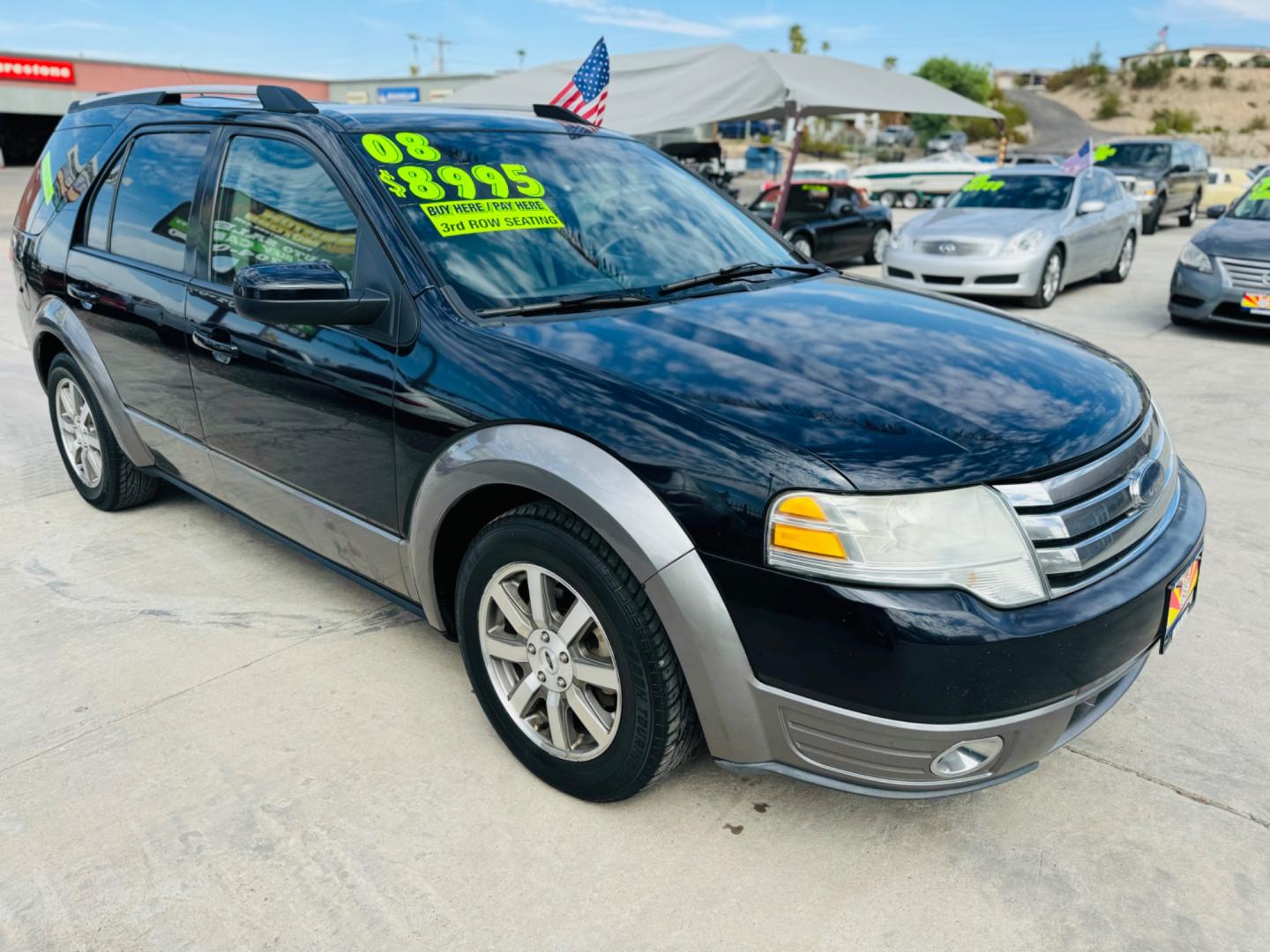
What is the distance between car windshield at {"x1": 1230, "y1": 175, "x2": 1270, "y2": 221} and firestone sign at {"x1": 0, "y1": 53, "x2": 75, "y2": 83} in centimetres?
4354

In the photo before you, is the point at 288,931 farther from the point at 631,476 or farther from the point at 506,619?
the point at 631,476

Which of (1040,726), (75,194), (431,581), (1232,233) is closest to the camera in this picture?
(1040,726)

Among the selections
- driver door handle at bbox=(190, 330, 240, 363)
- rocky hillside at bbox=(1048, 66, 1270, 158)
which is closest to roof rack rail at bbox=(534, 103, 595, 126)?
driver door handle at bbox=(190, 330, 240, 363)

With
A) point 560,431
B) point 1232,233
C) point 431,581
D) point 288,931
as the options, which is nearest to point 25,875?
point 288,931

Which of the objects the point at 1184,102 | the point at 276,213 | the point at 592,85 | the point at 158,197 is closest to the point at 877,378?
the point at 276,213

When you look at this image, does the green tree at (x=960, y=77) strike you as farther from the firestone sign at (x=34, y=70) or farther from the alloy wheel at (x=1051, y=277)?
the alloy wheel at (x=1051, y=277)

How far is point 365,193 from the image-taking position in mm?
2756

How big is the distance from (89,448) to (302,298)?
240 cm

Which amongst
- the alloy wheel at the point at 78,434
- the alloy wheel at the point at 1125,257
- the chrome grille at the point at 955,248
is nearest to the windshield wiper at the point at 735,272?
the alloy wheel at the point at 78,434

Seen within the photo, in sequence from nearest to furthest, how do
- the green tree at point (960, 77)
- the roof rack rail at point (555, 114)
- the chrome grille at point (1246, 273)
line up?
1. the roof rack rail at point (555, 114)
2. the chrome grille at point (1246, 273)
3. the green tree at point (960, 77)

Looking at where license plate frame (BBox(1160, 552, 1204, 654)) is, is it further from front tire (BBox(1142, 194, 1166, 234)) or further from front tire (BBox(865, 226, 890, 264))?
front tire (BBox(1142, 194, 1166, 234))

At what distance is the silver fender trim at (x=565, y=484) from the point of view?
6.86 ft

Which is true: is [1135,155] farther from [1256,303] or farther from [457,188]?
[457,188]

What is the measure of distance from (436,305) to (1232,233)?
835cm
